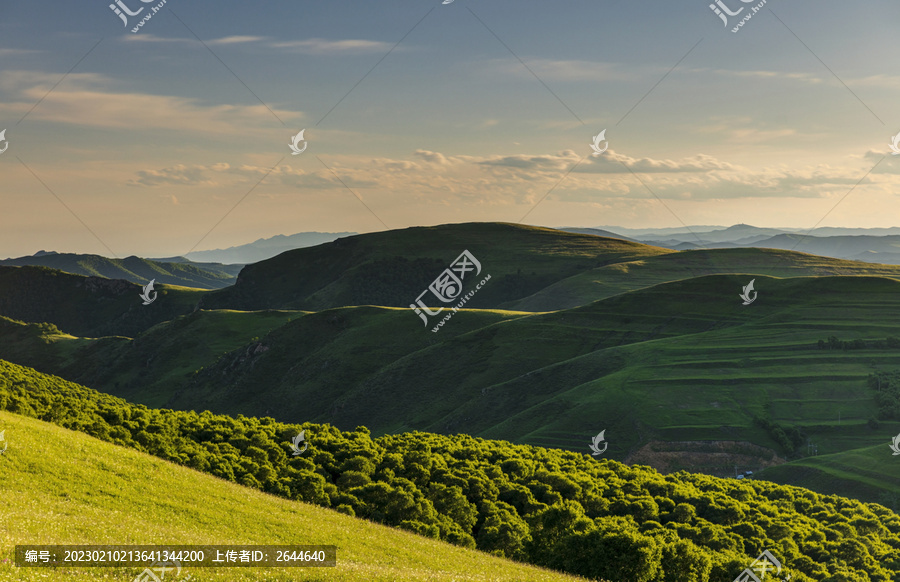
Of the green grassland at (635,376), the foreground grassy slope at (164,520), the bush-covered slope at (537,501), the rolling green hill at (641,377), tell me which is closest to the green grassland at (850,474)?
the green grassland at (635,376)

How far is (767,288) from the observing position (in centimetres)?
18888

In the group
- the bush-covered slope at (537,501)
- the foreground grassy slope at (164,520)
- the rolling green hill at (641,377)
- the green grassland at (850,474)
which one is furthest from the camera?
the rolling green hill at (641,377)

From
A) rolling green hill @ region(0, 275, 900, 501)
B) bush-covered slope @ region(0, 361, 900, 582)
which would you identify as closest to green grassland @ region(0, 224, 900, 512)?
rolling green hill @ region(0, 275, 900, 501)

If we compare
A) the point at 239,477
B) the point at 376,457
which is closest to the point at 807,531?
the point at 376,457

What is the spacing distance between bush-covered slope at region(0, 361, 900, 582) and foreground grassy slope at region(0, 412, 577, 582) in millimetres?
9620

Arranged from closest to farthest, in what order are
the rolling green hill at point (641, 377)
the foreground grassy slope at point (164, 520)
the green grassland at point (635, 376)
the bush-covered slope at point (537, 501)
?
the foreground grassy slope at point (164, 520) < the bush-covered slope at point (537, 501) < the rolling green hill at point (641, 377) < the green grassland at point (635, 376)

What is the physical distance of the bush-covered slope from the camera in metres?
45.0

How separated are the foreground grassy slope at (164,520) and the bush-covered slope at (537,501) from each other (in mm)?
9620

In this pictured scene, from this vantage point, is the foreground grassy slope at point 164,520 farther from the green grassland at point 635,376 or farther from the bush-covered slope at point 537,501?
the green grassland at point 635,376

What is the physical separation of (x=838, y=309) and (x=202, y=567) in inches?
7133

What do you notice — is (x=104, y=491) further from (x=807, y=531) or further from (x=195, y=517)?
(x=807, y=531)

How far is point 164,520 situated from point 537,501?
39542 millimetres

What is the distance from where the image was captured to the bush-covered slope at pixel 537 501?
45031 millimetres

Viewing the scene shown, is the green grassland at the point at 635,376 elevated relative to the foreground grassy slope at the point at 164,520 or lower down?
elevated
